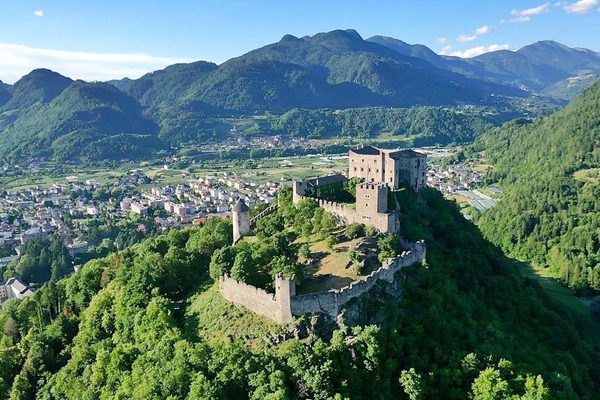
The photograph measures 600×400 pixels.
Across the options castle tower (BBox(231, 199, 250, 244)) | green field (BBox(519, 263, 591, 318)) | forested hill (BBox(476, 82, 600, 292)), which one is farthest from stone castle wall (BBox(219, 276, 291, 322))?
forested hill (BBox(476, 82, 600, 292))

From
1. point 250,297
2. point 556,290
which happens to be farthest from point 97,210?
point 250,297

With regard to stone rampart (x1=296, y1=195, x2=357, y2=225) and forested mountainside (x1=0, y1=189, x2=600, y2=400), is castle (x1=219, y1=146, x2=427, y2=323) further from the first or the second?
forested mountainside (x1=0, y1=189, x2=600, y2=400)

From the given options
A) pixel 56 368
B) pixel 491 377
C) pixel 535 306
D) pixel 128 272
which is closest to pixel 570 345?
pixel 535 306

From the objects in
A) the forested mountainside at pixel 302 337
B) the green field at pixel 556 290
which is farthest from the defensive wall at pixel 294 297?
the green field at pixel 556 290

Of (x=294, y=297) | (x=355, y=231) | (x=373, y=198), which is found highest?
(x=373, y=198)

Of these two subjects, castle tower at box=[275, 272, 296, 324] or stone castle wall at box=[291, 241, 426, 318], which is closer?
castle tower at box=[275, 272, 296, 324]

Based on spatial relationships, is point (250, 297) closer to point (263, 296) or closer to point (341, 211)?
point (263, 296)

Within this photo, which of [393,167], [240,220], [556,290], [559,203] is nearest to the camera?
[240,220]
